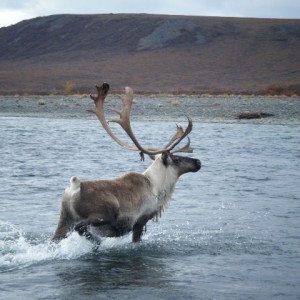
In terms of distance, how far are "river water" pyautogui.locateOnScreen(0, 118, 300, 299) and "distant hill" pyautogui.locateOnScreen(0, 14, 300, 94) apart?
6265 cm

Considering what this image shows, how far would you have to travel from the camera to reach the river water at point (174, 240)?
6.74 meters

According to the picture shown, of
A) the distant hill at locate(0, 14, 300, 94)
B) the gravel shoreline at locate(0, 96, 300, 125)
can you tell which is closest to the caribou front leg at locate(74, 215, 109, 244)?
the gravel shoreline at locate(0, 96, 300, 125)

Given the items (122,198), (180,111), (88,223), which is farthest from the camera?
(180,111)

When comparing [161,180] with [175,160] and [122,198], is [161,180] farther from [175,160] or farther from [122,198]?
[122,198]

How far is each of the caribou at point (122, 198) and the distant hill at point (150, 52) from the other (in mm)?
68834

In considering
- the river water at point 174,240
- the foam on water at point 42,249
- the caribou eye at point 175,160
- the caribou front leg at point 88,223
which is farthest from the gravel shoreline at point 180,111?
the caribou front leg at point 88,223

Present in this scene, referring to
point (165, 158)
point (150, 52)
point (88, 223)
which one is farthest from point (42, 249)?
point (150, 52)

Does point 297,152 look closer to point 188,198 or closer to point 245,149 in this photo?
point 245,149

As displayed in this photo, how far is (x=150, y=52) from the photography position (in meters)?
107

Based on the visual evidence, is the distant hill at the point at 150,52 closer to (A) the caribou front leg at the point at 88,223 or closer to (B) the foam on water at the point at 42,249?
(B) the foam on water at the point at 42,249

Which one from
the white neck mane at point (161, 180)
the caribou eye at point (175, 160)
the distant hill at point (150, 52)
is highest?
the distant hill at point (150, 52)

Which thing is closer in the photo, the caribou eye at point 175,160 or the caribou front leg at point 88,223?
the caribou front leg at point 88,223

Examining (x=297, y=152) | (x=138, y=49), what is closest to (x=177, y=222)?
(x=297, y=152)

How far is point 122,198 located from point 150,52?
9985cm
